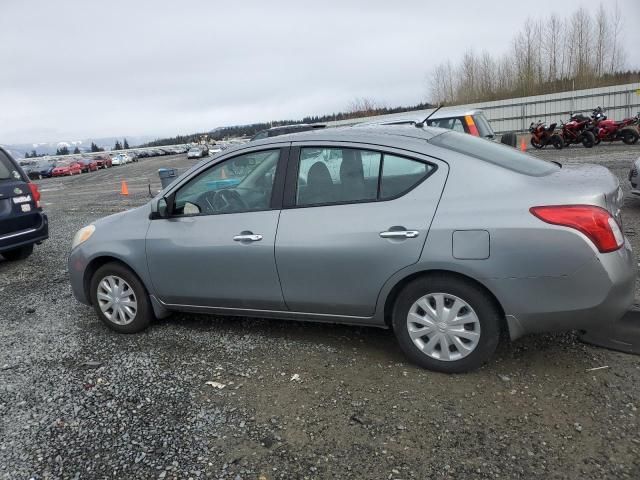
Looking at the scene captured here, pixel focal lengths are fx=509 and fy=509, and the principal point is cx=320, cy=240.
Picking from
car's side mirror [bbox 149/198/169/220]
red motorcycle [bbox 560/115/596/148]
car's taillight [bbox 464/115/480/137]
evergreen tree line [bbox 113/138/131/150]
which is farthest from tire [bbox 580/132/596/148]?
evergreen tree line [bbox 113/138/131/150]

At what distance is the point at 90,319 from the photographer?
→ 4.96 meters

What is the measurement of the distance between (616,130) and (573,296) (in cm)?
1773

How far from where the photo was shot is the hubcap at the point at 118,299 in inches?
174

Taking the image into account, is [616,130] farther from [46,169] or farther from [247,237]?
[46,169]

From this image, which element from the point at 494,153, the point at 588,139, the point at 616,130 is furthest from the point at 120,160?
the point at 494,153

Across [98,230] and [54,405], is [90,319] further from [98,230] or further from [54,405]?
[54,405]

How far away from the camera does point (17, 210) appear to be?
23.1ft

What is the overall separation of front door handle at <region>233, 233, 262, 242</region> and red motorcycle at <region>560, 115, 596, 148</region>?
17.9 metres

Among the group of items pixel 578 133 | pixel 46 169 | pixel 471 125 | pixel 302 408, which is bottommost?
pixel 302 408

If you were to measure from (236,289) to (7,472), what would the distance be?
1.79m

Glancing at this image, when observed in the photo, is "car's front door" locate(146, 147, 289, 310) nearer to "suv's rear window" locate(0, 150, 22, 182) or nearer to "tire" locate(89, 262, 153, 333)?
"tire" locate(89, 262, 153, 333)

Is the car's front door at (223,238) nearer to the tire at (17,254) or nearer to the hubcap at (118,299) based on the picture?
the hubcap at (118,299)

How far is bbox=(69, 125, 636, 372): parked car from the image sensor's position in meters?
2.97

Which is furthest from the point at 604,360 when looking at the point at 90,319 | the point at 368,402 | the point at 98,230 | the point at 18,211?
the point at 18,211
